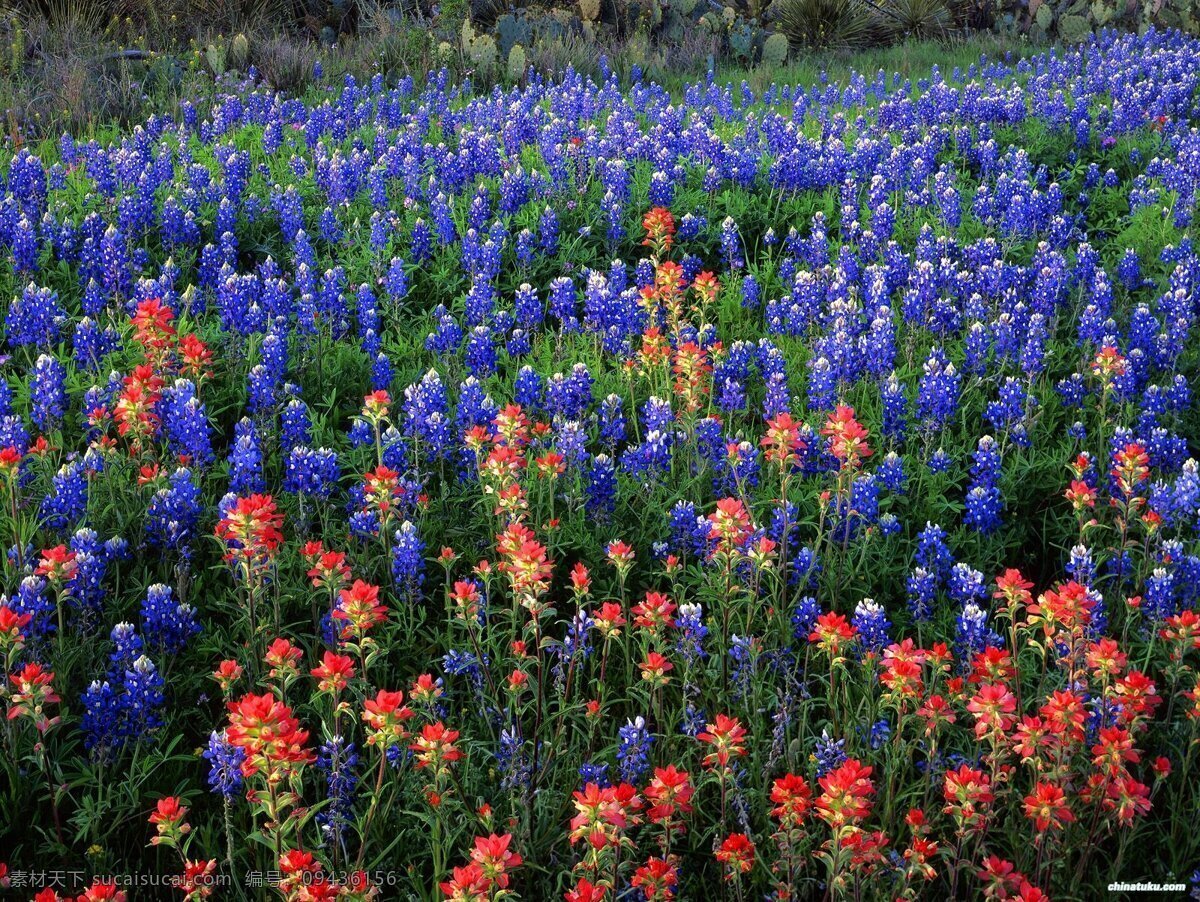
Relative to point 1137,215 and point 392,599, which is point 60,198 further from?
point 1137,215

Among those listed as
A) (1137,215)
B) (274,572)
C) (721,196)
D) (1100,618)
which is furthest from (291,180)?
(1100,618)

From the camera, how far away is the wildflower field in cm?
253

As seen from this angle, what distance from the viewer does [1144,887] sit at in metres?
2.52

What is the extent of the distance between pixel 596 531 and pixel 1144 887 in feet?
6.15

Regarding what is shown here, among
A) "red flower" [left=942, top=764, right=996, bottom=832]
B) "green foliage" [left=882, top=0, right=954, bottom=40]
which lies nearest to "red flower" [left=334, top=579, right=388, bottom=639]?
"red flower" [left=942, top=764, right=996, bottom=832]

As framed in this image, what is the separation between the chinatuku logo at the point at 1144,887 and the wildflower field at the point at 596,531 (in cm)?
9

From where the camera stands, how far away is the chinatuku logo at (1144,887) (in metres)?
2.47

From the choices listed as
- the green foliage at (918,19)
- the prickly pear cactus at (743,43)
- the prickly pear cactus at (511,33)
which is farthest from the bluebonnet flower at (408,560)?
the green foliage at (918,19)

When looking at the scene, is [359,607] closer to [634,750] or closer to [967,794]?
[634,750]

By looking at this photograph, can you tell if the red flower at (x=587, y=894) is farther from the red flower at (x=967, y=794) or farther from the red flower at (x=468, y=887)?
the red flower at (x=967, y=794)

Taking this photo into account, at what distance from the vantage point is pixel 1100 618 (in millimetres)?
3100

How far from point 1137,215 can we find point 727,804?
4934 mm

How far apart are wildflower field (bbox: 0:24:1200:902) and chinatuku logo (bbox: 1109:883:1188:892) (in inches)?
3.4

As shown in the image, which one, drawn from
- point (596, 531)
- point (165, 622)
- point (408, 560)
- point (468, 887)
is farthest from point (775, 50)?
point (468, 887)
